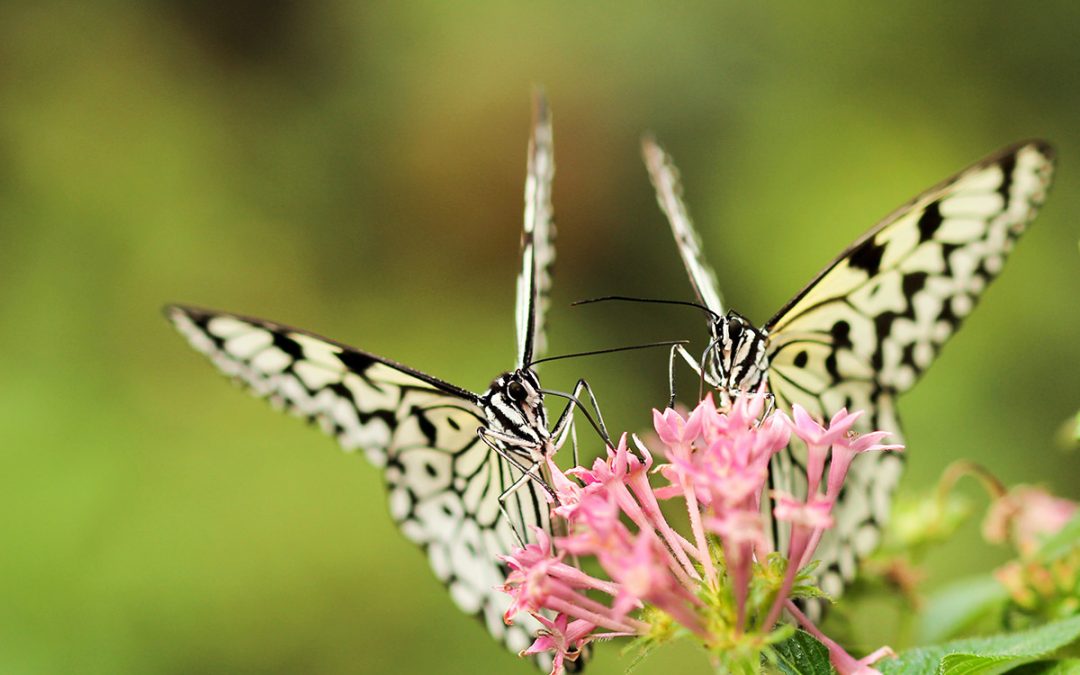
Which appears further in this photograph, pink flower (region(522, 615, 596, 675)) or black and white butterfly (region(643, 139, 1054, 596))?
black and white butterfly (region(643, 139, 1054, 596))

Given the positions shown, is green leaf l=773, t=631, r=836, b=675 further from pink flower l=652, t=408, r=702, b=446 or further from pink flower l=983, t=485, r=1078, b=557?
pink flower l=983, t=485, r=1078, b=557

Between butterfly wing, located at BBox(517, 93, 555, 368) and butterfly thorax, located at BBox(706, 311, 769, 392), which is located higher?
butterfly wing, located at BBox(517, 93, 555, 368)

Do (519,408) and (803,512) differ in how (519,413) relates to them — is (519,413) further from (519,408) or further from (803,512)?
(803,512)

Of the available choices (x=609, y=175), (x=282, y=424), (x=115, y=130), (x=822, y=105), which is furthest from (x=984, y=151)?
(x=115, y=130)

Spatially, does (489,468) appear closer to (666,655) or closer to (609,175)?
(666,655)

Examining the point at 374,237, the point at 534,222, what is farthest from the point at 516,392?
the point at 374,237

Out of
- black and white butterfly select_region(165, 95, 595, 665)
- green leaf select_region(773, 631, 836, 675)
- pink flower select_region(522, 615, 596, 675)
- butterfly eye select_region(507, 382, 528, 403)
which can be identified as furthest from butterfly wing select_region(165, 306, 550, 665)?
green leaf select_region(773, 631, 836, 675)
